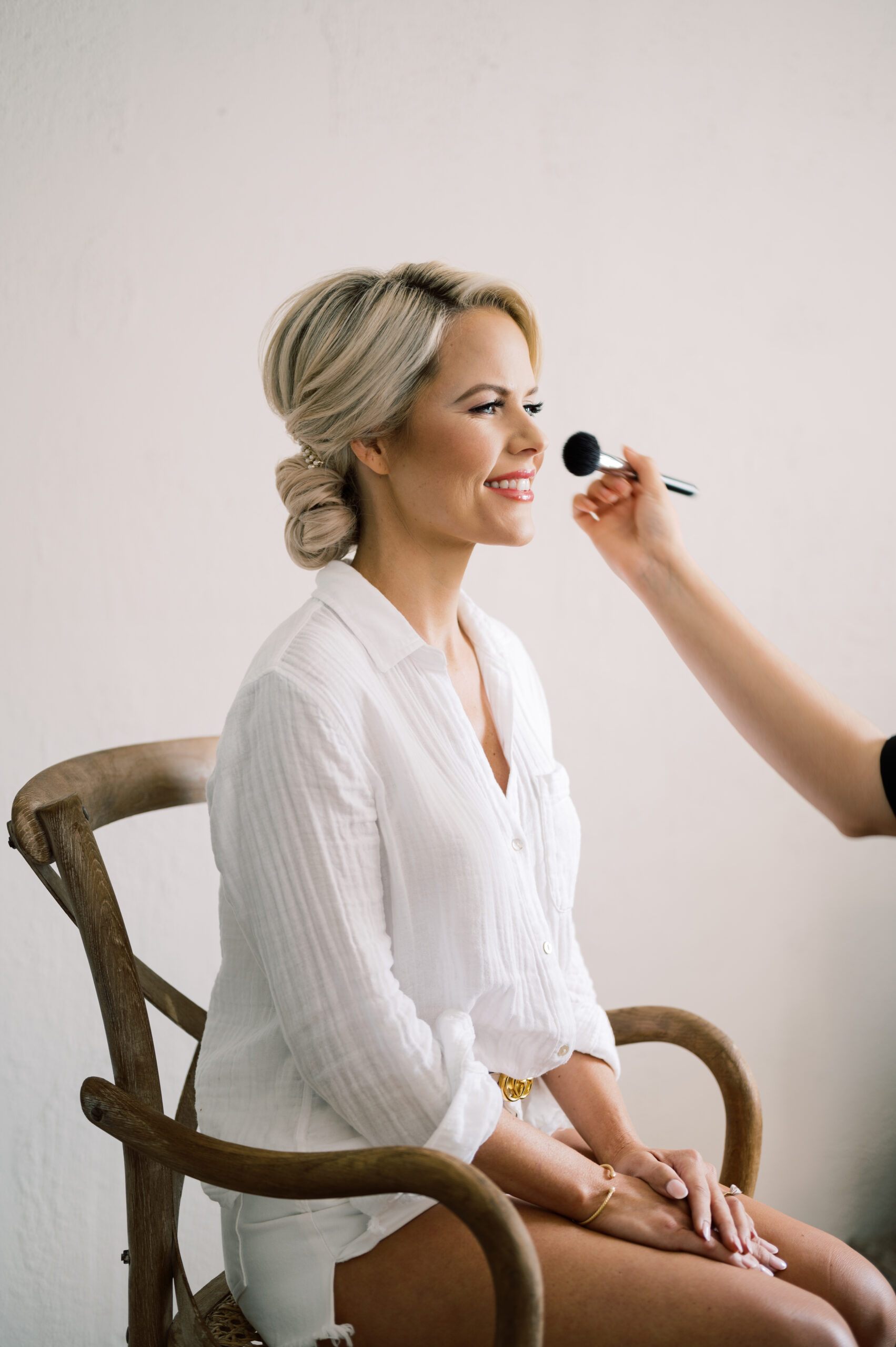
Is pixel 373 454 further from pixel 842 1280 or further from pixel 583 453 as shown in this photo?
pixel 842 1280

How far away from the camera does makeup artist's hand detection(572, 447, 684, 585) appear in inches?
45.4

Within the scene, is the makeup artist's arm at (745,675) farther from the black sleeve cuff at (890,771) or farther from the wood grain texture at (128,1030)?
the wood grain texture at (128,1030)

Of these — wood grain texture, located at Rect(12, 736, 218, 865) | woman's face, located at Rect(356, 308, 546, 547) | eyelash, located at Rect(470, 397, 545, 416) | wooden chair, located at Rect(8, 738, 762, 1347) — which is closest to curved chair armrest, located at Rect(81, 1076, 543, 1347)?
wooden chair, located at Rect(8, 738, 762, 1347)

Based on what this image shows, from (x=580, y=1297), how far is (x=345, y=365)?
914mm

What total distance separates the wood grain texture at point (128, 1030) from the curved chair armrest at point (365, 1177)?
56 mm

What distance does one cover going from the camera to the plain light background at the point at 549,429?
57.4 inches

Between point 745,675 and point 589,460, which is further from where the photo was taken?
point 589,460

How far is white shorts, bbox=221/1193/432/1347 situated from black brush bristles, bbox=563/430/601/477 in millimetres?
745

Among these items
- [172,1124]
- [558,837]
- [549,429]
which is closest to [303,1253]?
[172,1124]

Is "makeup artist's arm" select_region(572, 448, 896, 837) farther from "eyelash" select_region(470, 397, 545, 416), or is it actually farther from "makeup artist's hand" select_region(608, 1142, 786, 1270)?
"makeup artist's hand" select_region(608, 1142, 786, 1270)

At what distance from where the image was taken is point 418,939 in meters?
1.02

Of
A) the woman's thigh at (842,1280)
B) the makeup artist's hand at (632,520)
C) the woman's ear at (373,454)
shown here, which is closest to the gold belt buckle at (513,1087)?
the woman's thigh at (842,1280)

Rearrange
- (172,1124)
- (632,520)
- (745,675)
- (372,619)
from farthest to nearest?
(632,520)
(372,619)
(745,675)
(172,1124)

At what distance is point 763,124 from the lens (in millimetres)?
1900
